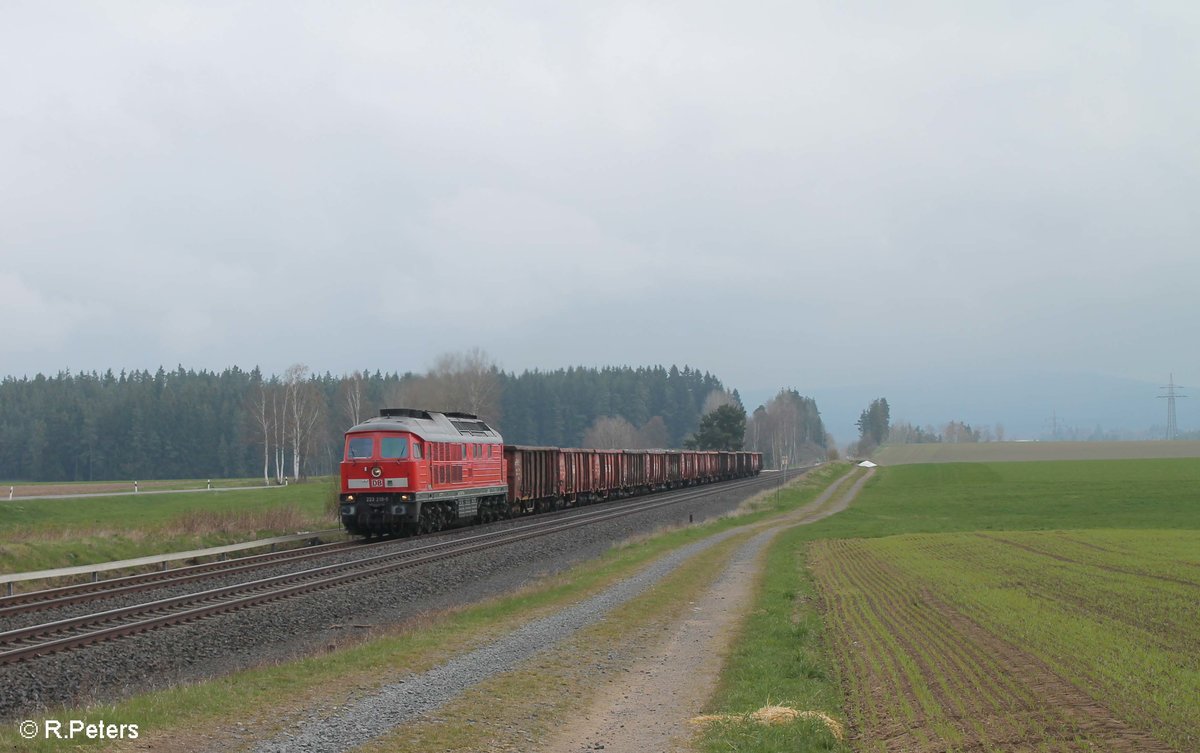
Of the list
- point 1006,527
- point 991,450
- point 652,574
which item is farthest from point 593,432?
point 652,574

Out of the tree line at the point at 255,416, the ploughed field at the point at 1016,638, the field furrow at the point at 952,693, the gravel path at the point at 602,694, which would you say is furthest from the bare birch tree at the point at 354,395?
the field furrow at the point at 952,693

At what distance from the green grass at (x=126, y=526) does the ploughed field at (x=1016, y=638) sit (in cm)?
1945

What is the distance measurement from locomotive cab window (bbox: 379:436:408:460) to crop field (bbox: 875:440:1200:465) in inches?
4365

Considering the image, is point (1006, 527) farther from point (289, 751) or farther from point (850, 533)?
point (289, 751)

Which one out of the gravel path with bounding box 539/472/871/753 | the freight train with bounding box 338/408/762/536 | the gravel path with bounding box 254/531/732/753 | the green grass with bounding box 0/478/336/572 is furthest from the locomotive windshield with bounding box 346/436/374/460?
the gravel path with bounding box 539/472/871/753

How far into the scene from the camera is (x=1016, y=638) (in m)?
12.9

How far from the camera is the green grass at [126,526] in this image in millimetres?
25797

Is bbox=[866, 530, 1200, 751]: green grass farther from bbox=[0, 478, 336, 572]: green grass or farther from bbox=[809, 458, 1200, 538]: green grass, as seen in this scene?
bbox=[0, 478, 336, 572]: green grass

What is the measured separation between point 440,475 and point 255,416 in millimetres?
59163

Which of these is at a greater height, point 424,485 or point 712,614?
point 424,485

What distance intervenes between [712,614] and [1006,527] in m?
29.0

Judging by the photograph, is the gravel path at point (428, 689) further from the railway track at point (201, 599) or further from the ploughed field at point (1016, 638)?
the railway track at point (201, 599)

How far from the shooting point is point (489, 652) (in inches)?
542

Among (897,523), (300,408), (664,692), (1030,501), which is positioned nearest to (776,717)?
(664,692)
